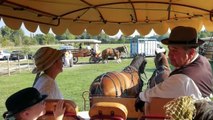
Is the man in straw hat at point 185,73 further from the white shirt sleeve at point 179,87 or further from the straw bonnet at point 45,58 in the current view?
the straw bonnet at point 45,58

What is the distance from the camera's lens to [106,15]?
16.6 feet

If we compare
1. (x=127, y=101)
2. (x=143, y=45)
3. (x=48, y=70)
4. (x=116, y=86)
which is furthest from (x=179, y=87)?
(x=143, y=45)

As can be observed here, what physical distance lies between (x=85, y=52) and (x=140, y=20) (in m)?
25.3

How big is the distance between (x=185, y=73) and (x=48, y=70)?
1304 mm

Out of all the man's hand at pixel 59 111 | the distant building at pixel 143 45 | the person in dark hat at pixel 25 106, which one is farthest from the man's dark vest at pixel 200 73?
the distant building at pixel 143 45

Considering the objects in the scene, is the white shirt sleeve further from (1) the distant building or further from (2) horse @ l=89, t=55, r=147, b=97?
(1) the distant building

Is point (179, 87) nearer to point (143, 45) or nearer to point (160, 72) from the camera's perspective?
point (160, 72)

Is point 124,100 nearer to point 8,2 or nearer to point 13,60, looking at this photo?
point 8,2

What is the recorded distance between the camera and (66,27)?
5.20 metres

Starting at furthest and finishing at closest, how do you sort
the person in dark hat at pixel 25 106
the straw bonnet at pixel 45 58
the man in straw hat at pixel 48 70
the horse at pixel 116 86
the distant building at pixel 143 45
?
the distant building at pixel 143 45
the horse at pixel 116 86
the straw bonnet at pixel 45 58
the man in straw hat at pixel 48 70
the person in dark hat at pixel 25 106

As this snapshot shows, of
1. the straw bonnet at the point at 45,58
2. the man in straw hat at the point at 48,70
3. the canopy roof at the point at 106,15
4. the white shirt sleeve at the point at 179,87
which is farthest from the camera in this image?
the canopy roof at the point at 106,15

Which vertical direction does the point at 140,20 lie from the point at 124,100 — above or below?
above

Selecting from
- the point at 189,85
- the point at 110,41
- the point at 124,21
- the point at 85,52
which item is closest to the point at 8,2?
the point at 189,85

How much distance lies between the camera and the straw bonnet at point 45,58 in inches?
123
